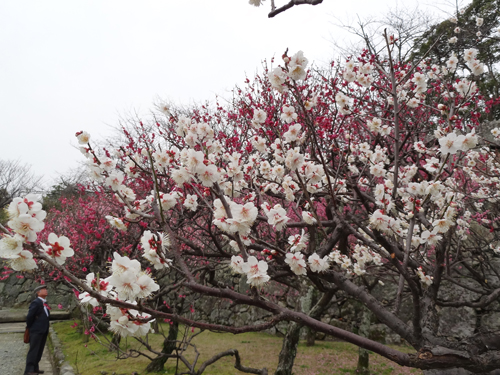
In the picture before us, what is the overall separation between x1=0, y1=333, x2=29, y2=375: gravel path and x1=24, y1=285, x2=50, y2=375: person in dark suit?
43.5 inches

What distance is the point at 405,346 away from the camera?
8.21 m

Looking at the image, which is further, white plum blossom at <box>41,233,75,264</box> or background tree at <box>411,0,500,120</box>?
background tree at <box>411,0,500,120</box>

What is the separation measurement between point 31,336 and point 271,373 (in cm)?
450

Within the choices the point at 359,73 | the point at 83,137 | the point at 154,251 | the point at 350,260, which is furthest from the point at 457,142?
the point at 350,260

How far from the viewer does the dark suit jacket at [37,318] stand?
5.41m

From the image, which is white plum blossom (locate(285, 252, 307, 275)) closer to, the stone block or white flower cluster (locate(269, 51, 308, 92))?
white flower cluster (locate(269, 51, 308, 92))

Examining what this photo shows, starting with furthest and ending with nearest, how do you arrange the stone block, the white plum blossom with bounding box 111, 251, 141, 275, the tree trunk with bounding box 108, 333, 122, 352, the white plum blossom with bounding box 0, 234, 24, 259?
the stone block, the tree trunk with bounding box 108, 333, 122, 352, the white plum blossom with bounding box 111, 251, 141, 275, the white plum blossom with bounding box 0, 234, 24, 259

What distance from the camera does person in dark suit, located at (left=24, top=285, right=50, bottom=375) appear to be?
5141 mm

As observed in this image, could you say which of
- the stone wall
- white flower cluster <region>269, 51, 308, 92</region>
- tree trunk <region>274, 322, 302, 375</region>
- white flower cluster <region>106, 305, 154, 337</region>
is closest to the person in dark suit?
tree trunk <region>274, 322, 302, 375</region>

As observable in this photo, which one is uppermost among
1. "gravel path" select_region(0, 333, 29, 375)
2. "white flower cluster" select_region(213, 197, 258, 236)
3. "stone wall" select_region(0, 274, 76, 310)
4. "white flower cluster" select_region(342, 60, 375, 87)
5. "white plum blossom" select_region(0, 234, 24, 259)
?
"white flower cluster" select_region(342, 60, 375, 87)

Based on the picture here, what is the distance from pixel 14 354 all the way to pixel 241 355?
5342 mm

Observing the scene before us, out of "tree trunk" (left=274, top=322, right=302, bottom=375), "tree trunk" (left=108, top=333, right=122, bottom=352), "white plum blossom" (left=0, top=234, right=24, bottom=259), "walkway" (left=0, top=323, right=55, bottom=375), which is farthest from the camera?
"walkway" (left=0, top=323, right=55, bottom=375)

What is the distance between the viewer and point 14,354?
713 centimetres

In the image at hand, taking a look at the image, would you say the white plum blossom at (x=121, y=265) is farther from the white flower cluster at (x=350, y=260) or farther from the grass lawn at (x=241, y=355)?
the grass lawn at (x=241, y=355)
